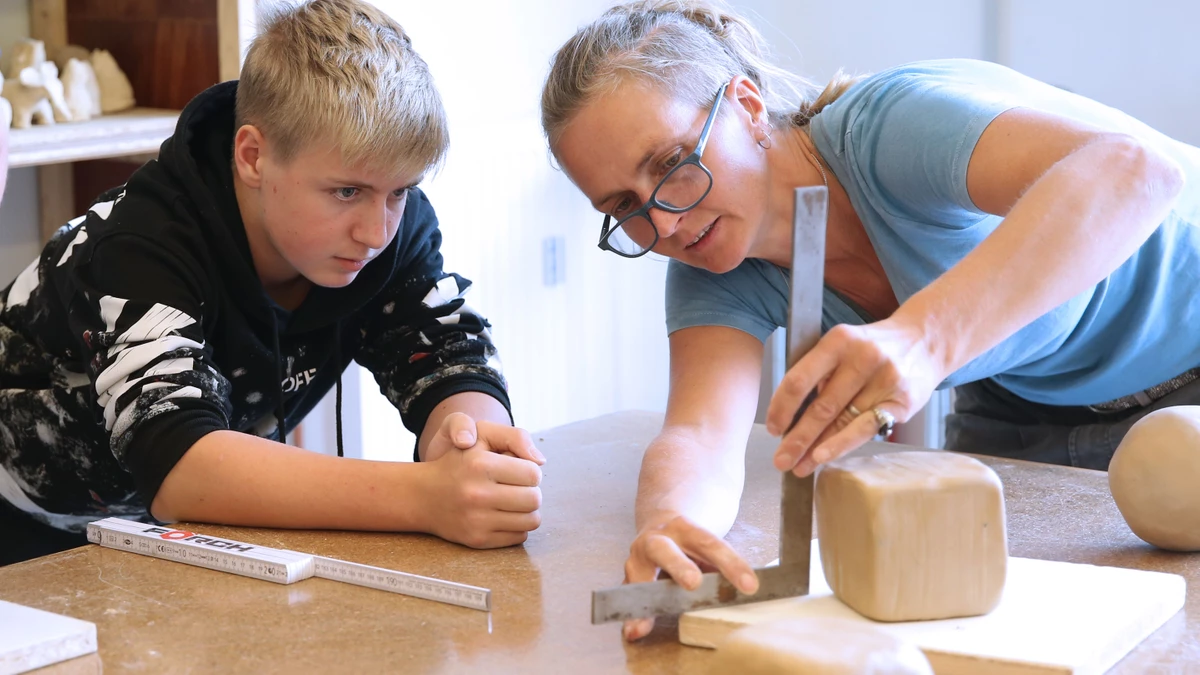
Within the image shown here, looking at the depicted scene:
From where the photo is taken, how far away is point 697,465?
3.99 feet

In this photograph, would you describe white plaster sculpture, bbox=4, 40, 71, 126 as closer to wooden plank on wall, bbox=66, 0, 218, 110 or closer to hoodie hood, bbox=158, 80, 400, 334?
wooden plank on wall, bbox=66, 0, 218, 110

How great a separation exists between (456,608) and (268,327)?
58cm

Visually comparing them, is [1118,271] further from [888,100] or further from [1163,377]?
[888,100]

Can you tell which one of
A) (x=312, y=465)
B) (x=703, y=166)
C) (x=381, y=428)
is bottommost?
(x=381, y=428)

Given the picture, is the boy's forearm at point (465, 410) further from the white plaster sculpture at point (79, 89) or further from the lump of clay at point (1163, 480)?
the white plaster sculpture at point (79, 89)

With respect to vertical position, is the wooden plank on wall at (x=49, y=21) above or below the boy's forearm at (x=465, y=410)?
above

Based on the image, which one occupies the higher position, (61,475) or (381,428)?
(61,475)

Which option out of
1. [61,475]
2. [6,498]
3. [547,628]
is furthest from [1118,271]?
[6,498]

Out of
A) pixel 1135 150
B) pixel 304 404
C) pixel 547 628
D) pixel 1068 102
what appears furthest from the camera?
pixel 304 404

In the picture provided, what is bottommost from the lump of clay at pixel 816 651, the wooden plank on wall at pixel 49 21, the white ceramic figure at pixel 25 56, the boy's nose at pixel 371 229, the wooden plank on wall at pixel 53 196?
the lump of clay at pixel 816 651

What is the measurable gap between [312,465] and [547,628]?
36cm

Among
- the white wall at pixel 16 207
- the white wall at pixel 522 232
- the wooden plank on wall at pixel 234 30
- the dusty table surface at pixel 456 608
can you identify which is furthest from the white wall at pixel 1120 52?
the white wall at pixel 16 207

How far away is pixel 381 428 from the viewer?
2691 millimetres

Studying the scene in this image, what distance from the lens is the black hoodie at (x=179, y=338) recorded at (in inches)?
47.9
